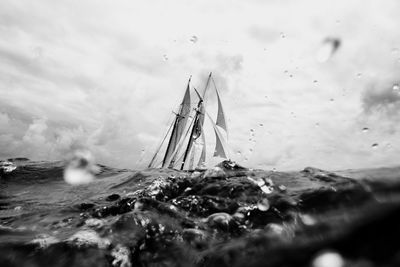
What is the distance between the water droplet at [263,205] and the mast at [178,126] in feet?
185

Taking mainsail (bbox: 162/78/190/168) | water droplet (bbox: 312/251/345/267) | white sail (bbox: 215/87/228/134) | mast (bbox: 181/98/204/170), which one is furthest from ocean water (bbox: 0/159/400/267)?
white sail (bbox: 215/87/228/134)

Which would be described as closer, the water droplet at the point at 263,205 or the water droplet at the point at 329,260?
the water droplet at the point at 329,260

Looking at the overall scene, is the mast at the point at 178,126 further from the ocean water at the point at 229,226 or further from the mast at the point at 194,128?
the ocean water at the point at 229,226

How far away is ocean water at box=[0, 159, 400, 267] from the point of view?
4.34 meters

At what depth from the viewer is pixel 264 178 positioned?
7938 millimetres

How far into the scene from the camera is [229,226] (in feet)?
18.8

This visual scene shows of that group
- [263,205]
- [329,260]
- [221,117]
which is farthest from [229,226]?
[221,117]

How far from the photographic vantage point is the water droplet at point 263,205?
20.1ft

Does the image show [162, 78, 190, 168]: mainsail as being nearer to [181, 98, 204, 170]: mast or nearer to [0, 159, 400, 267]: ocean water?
[181, 98, 204, 170]: mast

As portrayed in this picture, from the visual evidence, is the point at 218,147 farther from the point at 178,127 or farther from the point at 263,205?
the point at 263,205

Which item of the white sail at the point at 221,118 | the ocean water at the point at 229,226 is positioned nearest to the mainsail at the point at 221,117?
the white sail at the point at 221,118

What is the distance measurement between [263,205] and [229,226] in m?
0.97

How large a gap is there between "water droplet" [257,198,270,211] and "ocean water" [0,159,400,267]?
0.08 ft

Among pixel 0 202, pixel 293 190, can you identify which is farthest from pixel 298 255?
pixel 0 202
